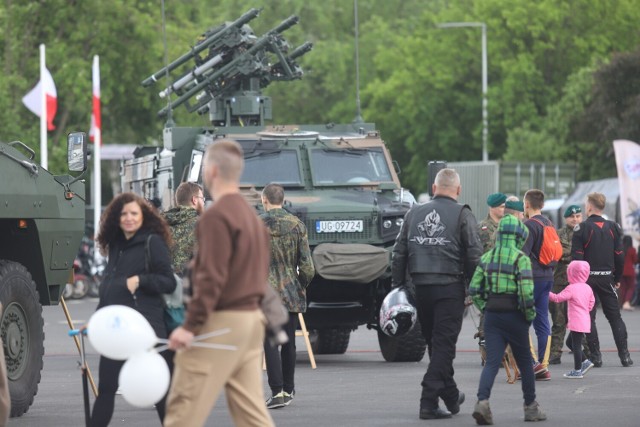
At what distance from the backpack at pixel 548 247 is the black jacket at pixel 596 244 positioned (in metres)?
1.17

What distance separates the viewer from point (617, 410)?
12.8 m

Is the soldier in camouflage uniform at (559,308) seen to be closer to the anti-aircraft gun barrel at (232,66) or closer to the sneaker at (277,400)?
the sneaker at (277,400)

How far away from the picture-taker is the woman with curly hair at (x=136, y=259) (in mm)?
9906

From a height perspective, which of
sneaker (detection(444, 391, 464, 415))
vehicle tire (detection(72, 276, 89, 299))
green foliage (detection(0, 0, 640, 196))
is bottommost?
vehicle tire (detection(72, 276, 89, 299))

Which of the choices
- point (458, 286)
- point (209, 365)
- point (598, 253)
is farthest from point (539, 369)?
point (209, 365)

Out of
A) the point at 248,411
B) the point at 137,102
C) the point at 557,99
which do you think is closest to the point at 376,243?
the point at 248,411

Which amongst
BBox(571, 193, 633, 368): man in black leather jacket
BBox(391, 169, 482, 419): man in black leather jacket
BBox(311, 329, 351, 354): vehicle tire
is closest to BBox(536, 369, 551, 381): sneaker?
BBox(571, 193, 633, 368): man in black leather jacket

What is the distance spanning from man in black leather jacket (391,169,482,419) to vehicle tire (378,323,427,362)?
5.69 metres

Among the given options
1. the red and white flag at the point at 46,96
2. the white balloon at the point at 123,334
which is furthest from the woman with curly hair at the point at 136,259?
Result: the red and white flag at the point at 46,96

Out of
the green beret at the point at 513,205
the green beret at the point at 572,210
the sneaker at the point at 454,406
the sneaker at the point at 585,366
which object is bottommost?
the sneaker at the point at 585,366

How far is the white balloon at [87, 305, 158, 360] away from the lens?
838 centimetres

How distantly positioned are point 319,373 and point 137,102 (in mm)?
35551

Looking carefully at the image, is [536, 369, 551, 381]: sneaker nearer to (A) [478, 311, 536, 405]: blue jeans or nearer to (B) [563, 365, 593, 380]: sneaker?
(B) [563, 365, 593, 380]: sneaker

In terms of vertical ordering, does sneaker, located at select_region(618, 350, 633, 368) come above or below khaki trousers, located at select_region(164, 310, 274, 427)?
below
